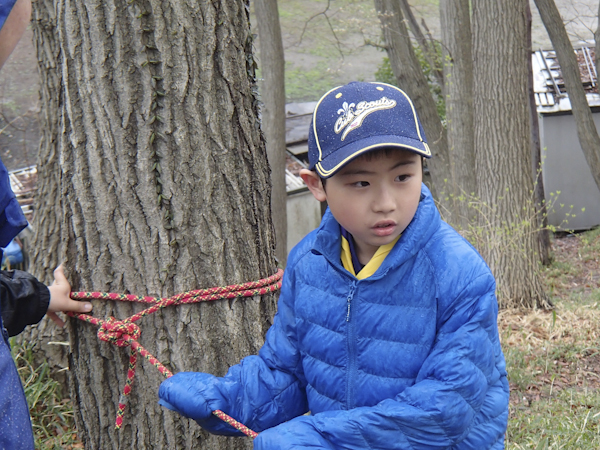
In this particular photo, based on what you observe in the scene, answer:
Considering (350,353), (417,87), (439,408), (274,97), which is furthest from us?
(274,97)

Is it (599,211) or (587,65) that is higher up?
(587,65)

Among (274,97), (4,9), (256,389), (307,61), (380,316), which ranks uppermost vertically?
(307,61)

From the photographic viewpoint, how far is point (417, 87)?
31.4 feet

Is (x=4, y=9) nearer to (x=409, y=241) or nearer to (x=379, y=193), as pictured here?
(x=379, y=193)

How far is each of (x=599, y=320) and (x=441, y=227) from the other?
17.4 ft

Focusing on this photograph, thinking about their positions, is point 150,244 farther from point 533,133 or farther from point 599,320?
point 533,133

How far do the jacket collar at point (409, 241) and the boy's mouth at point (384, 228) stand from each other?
4 cm

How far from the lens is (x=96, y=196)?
2385 mm

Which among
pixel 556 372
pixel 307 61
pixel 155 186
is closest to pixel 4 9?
pixel 155 186

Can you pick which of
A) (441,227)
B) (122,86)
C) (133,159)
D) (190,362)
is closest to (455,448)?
(441,227)

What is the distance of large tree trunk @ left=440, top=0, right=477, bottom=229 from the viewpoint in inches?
341

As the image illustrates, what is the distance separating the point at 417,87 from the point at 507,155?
8.80 ft

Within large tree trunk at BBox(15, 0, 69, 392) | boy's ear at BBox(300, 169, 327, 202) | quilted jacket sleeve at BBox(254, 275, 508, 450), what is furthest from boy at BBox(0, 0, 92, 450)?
large tree trunk at BBox(15, 0, 69, 392)

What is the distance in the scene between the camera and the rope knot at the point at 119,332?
91.5 inches
